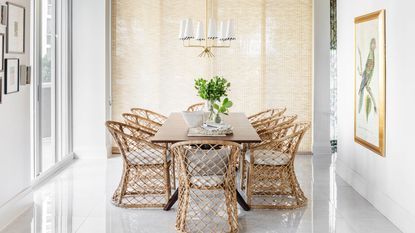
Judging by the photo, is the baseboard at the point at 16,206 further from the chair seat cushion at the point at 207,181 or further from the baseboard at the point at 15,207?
the chair seat cushion at the point at 207,181

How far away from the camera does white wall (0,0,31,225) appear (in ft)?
15.5

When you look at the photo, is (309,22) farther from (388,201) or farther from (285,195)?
(388,201)

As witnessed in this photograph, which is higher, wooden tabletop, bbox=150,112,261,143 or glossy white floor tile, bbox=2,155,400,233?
wooden tabletop, bbox=150,112,261,143

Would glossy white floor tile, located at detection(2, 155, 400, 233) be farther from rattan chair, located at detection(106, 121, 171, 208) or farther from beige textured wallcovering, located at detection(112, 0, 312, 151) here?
beige textured wallcovering, located at detection(112, 0, 312, 151)

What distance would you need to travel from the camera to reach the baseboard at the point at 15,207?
4625mm

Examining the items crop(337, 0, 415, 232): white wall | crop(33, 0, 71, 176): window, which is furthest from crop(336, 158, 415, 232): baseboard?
crop(33, 0, 71, 176): window

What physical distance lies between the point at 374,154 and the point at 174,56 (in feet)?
13.0

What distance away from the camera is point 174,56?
8.43m

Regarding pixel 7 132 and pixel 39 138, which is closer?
pixel 7 132

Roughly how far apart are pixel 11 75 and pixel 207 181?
2064 millimetres

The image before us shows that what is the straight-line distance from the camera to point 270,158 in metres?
5.29

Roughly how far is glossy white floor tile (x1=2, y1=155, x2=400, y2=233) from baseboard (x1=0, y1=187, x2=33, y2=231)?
60mm

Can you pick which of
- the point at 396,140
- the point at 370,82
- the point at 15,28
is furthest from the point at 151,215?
the point at 370,82

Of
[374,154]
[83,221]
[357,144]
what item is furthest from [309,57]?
[83,221]
